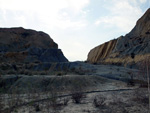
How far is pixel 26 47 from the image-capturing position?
56000 millimetres

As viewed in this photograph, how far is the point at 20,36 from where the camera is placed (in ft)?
198

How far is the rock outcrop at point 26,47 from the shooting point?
47.0 metres

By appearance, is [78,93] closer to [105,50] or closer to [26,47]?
[26,47]

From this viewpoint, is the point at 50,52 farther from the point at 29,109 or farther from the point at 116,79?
the point at 29,109

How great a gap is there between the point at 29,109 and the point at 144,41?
3821 cm

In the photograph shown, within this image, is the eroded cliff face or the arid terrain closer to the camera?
the arid terrain

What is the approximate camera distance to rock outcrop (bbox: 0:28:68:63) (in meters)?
47.0

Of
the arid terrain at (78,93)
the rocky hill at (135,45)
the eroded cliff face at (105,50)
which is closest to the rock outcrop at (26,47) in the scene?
the eroded cliff face at (105,50)

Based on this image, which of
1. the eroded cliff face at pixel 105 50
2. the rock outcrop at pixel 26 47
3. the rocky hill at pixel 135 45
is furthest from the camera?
the eroded cliff face at pixel 105 50

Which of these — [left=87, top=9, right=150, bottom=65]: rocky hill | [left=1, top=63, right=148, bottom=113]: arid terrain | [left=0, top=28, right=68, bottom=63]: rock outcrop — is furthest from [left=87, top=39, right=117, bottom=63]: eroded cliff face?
[left=1, top=63, right=148, bottom=113]: arid terrain

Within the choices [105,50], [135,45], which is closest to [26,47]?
[105,50]

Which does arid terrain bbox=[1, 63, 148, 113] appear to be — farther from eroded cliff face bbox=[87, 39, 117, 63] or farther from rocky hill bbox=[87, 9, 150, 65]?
eroded cliff face bbox=[87, 39, 117, 63]

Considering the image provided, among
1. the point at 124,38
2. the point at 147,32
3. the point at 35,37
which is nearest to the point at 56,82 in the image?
the point at 147,32

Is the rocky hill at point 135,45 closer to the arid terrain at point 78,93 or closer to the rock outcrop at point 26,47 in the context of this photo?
the rock outcrop at point 26,47
